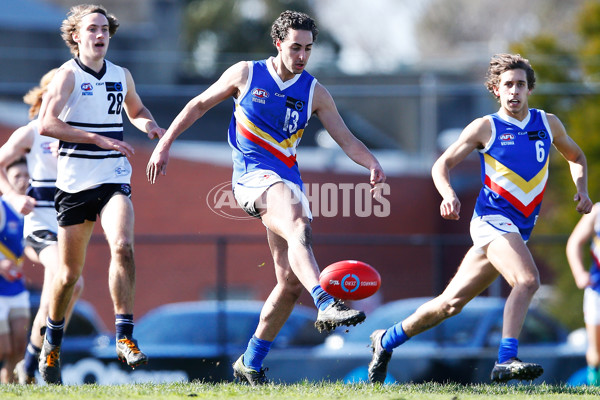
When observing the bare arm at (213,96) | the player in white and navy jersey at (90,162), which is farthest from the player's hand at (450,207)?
the player in white and navy jersey at (90,162)

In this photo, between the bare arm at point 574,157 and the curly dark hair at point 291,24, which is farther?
the bare arm at point 574,157

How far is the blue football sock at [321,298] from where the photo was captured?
5820 millimetres

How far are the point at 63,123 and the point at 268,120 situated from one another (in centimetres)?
142

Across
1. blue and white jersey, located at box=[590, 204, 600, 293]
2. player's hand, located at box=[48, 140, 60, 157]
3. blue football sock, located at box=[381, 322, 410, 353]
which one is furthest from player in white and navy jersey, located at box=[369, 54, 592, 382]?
player's hand, located at box=[48, 140, 60, 157]

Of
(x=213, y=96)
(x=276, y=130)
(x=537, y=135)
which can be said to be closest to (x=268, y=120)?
(x=276, y=130)

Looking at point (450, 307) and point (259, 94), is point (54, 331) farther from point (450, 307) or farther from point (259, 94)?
point (450, 307)

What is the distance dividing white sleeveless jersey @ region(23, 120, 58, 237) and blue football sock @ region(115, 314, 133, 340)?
5.63ft

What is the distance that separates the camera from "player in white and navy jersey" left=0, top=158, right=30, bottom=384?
8.55 m

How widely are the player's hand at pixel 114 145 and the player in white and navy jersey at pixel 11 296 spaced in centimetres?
266

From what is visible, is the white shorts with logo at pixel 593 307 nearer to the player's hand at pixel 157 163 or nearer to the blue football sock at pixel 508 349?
the blue football sock at pixel 508 349

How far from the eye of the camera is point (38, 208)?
25.7 ft

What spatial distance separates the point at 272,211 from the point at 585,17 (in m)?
17.7

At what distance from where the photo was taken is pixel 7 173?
8.05 metres

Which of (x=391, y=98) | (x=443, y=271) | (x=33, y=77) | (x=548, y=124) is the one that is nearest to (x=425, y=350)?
(x=443, y=271)
